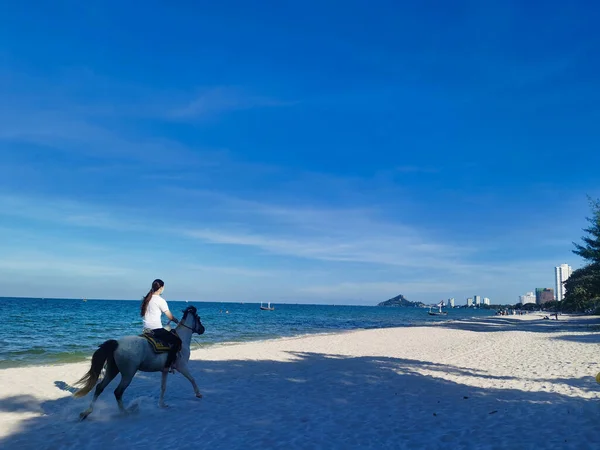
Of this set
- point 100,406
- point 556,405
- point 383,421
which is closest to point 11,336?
point 100,406

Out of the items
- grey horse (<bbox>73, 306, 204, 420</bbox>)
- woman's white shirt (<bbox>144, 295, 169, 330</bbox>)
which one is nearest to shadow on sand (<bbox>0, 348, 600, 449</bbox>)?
grey horse (<bbox>73, 306, 204, 420</bbox>)

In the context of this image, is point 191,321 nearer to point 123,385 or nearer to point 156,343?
point 156,343

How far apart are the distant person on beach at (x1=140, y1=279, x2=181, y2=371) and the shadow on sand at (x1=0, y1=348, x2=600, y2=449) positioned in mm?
1156

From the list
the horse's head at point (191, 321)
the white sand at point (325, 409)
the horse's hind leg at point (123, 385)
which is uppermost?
the horse's head at point (191, 321)

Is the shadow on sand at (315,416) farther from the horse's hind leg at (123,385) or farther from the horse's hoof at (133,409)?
the horse's hind leg at (123,385)

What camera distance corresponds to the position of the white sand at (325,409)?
659 centimetres

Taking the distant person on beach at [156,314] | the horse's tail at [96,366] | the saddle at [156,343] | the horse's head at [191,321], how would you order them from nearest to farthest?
the horse's tail at [96,366] → the saddle at [156,343] → the distant person on beach at [156,314] → the horse's head at [191,321]

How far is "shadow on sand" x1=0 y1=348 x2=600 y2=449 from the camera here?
654 cm

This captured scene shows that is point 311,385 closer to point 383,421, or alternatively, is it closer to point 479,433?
point 383,421

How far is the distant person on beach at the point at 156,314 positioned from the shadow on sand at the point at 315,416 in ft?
3.79

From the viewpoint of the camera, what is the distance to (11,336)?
27.3 m

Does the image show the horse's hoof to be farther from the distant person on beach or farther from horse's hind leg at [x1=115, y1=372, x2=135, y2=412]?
the distant person on beach

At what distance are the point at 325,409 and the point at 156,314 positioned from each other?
3.84 metres

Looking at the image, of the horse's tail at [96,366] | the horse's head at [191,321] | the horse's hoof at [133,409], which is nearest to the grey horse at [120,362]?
the horse's tail at [96,366]
